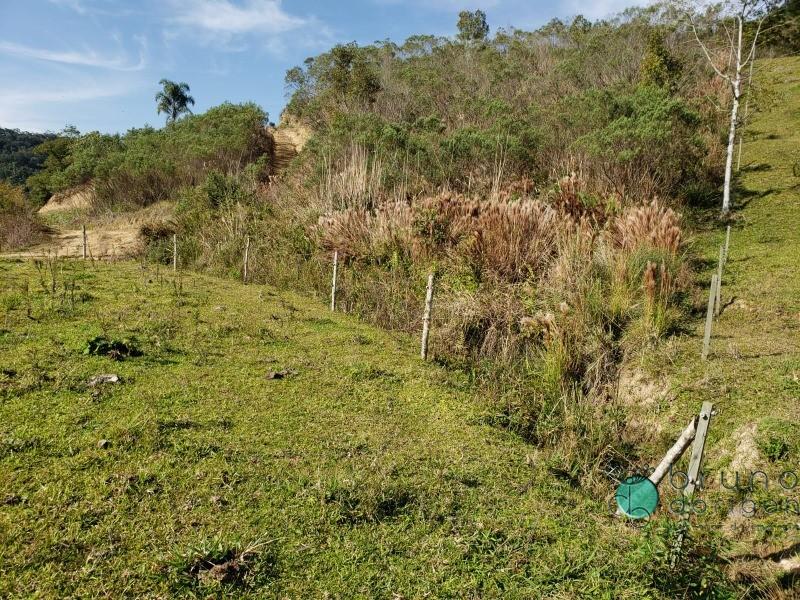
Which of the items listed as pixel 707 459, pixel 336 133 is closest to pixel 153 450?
pixel 707 459

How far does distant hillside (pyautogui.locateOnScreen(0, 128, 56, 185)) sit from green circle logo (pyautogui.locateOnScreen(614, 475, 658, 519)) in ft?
180

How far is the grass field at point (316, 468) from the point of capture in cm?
283

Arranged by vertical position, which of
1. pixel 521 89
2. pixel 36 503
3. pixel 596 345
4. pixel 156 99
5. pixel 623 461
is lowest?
pixel 623 461

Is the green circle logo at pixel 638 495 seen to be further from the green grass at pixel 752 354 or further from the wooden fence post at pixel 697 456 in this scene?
the green grass at pixel 752 354

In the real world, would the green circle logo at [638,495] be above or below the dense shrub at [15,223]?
below

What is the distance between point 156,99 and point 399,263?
136 ft

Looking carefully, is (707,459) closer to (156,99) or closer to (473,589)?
(473,589)

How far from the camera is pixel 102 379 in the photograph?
4887 millimetres

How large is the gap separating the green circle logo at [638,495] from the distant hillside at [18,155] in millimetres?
54730

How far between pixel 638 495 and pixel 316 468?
2.24 m

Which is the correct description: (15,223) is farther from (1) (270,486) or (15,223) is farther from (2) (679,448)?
(2) (679,448)

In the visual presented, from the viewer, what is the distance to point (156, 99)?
42875 millimetres

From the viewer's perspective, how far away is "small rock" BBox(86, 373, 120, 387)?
4795mm

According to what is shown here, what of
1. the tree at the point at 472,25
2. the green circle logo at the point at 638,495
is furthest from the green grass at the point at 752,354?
the tree at the point at 472,25
